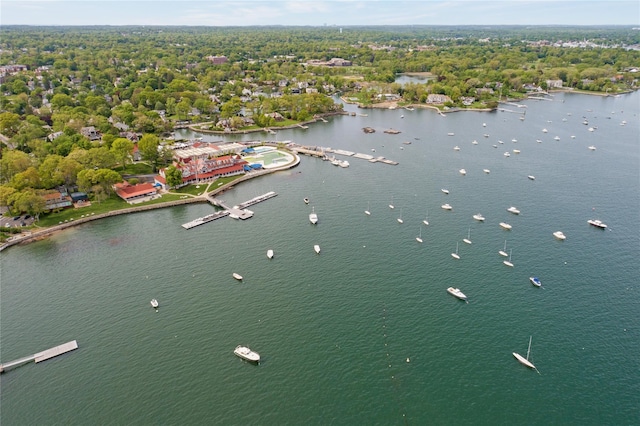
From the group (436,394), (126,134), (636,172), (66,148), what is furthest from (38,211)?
(636,172)

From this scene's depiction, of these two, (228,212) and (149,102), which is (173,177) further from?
(149,102)

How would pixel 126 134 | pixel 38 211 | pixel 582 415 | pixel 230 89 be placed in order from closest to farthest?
1. pixel 582 415
2. pixel 38 211
3. pixel 126 134
4. pixel 230 89

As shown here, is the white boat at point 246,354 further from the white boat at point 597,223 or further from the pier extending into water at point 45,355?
the white boat at point 597,223

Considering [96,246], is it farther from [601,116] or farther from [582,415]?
[601,116]

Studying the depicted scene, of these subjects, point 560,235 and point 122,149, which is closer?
point 560,235

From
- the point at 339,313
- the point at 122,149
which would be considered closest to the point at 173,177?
the point at 122,149

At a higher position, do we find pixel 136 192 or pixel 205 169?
pixel 205 169

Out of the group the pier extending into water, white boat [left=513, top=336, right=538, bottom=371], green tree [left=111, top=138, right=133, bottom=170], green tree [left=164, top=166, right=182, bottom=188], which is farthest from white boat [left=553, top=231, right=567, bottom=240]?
green tree [left=111, top=138, right=133, bottom=170]
